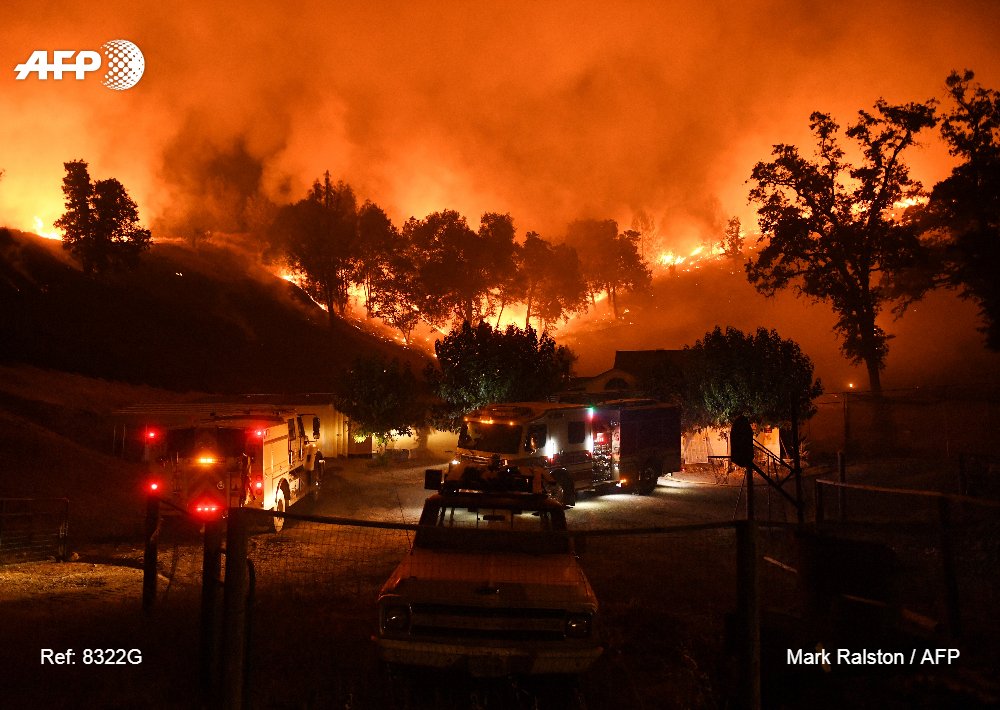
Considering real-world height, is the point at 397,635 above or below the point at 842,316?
below

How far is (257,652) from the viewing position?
7184 mm

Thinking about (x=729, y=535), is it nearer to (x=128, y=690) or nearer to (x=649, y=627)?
(x=649, y=627)

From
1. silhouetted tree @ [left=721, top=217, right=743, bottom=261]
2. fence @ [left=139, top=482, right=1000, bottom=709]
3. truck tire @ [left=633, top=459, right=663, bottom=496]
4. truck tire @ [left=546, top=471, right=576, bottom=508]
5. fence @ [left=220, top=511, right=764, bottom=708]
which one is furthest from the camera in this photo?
silhouetted tree @ [left=721, top=217, right=743, bottom=261]

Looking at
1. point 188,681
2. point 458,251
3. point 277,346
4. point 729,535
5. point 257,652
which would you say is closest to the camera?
point 188,681

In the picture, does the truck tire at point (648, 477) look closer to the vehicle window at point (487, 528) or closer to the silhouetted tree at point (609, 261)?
the vehicle window at point (487, 528)

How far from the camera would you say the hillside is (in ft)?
128

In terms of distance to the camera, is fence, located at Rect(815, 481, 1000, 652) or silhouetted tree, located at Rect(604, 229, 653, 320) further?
silhouetted tree, located at Rect(604, 229, 653, 320)

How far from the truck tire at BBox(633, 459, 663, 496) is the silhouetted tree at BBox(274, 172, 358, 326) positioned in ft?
161

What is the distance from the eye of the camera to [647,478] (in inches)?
913

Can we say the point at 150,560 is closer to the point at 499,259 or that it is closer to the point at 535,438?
the point at 535,438

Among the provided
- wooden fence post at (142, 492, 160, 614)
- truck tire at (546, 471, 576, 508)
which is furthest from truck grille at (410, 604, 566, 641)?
truck tire at (546, 471, 576, 508)

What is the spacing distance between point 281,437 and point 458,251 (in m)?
52.3

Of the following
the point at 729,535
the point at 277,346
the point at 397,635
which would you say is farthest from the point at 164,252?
the point at 397,635

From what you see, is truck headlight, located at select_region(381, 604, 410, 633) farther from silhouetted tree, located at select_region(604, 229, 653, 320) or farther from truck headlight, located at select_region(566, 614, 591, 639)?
silhouetted tree, located at select_region(604, 229, 653, 320)
